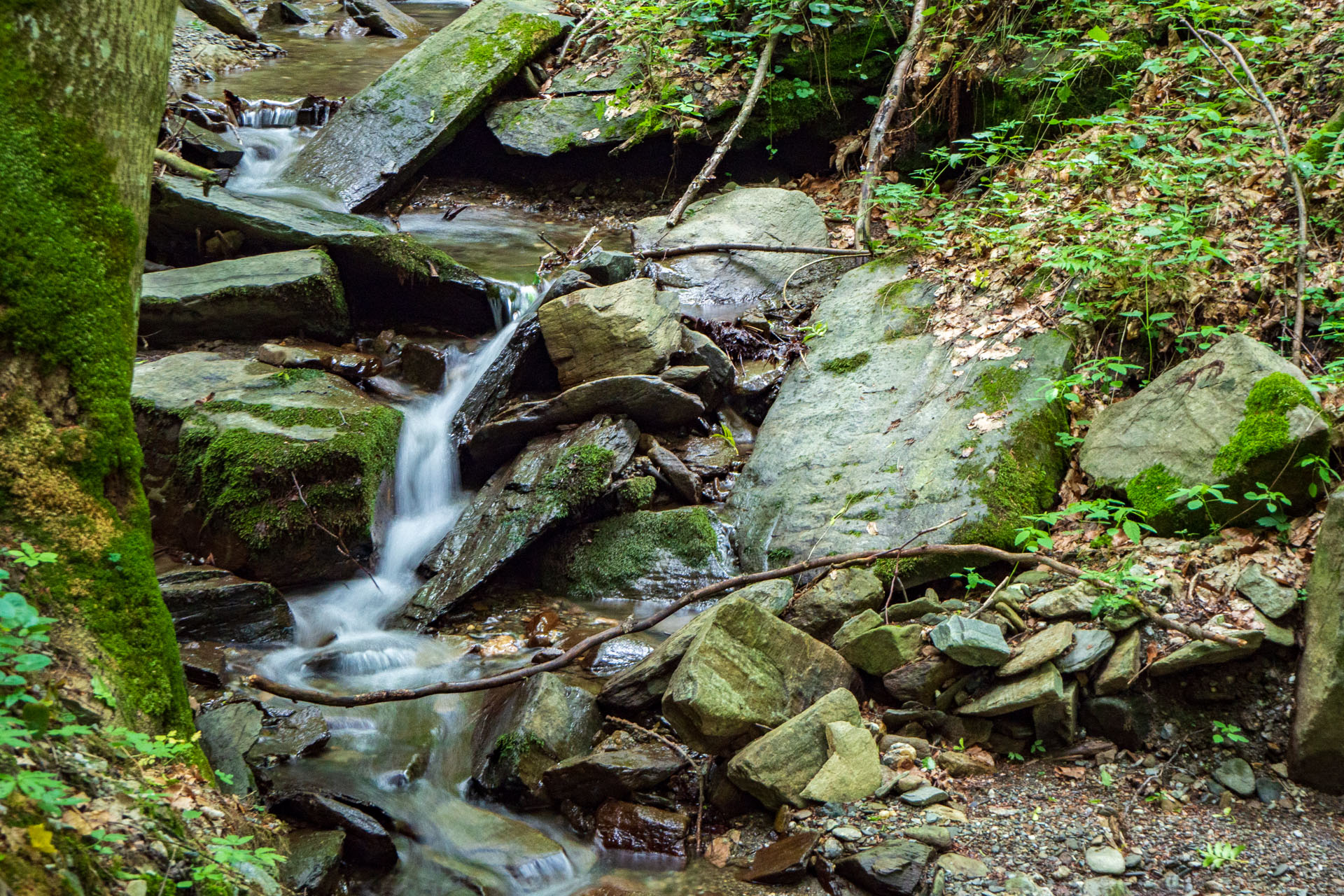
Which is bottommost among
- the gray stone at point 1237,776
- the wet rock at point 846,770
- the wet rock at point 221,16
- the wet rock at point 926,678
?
the wet rock at point 846,770

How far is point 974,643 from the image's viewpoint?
386cm

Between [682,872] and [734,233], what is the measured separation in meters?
6.25

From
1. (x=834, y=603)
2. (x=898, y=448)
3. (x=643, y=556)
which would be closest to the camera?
(x=834, y=603)

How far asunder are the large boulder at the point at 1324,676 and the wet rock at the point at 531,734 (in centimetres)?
297

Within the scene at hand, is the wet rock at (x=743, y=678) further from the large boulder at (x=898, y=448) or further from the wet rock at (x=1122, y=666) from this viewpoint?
the wet rock at (x=1122, y=666)

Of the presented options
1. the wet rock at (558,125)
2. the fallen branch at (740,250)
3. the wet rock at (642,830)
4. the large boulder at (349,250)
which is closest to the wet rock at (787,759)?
the wet rock at (642,830)

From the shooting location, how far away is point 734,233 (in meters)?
8.44

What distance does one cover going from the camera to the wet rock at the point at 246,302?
714 cm

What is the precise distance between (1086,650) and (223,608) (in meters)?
4.76

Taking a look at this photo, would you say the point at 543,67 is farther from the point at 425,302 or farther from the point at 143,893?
the point at 143,893

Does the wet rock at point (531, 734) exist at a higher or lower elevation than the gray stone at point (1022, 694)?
lower

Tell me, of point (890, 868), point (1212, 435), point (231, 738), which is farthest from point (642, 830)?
point (1212, 435)

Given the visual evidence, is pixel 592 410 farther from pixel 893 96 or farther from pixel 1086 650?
pixel 893 96

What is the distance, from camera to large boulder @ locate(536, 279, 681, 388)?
260 inches
